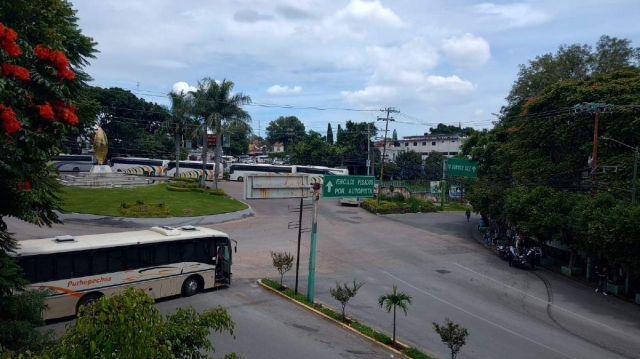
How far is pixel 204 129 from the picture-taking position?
4006 cm

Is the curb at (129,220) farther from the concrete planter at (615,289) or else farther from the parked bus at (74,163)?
the parked bus at (74,163)

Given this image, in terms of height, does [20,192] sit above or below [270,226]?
above

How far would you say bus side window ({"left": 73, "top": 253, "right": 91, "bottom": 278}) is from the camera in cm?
1349

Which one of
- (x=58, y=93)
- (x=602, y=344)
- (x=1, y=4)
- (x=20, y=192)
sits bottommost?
(x=602, y=344)

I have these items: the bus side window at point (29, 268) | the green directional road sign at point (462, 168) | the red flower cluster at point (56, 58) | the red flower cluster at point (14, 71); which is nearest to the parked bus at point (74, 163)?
the green directional road sign at point (462, 168)

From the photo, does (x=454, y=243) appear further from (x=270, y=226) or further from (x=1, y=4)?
(x=1, y=4)

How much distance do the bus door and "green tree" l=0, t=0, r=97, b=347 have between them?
26.3ft

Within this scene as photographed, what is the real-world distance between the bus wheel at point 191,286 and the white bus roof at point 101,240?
1466mm

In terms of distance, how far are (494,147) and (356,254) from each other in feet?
49.2

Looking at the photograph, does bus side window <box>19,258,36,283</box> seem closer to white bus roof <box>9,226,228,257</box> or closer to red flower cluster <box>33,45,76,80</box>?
white bus roof <box>9,226,228,257</box>

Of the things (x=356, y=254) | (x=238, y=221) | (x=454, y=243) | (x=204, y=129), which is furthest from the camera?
(x=204, y=129)

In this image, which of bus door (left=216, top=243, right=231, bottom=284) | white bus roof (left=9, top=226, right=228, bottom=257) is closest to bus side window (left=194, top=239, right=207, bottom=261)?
white bus roof (left=9, top=226, right=228, bottom=257)

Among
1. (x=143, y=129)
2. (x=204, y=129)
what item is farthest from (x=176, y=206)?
(x=143, y=129)

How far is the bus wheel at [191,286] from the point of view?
1616cm
